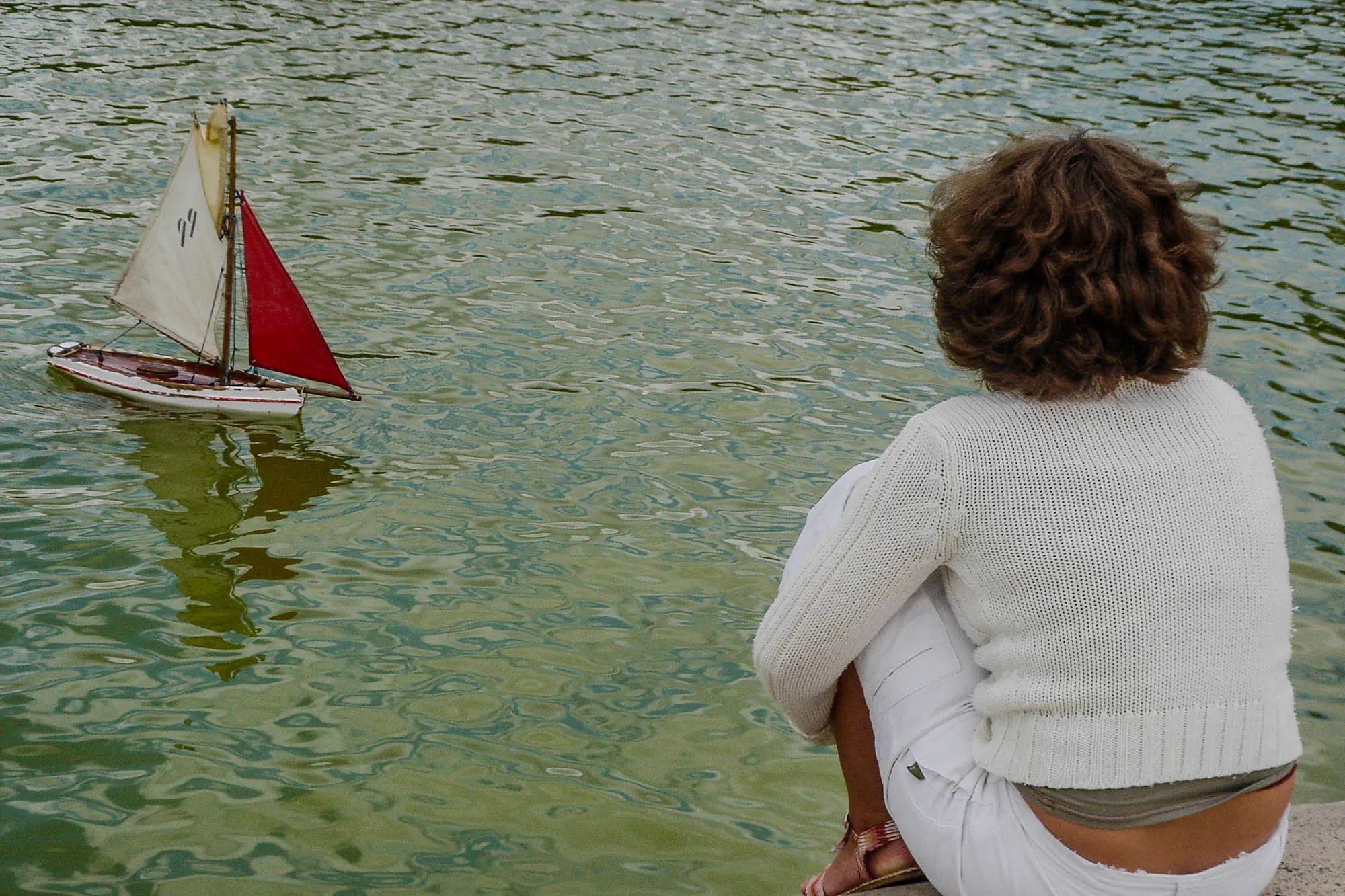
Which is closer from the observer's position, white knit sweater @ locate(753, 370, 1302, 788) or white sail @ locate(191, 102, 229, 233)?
white knit sweater @ locate(753, 370, 1302, 788)

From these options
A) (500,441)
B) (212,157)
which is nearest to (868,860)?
(500,441)

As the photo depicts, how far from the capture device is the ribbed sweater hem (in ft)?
7.41

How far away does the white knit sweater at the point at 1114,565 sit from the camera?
7.41ft

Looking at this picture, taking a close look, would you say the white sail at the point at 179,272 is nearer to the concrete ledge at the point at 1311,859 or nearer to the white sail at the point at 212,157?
the white sail at the point at 212,157

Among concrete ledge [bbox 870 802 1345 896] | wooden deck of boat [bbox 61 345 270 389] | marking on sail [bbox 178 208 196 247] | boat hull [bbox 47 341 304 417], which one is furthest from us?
marking on sail [bbox 178 208 196 247]

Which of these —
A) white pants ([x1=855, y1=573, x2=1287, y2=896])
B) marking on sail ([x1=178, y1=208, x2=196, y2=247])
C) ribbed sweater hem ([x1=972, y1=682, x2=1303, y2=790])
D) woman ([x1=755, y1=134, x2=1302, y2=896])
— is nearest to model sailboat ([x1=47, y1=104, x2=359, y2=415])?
marking on sail ([x1=178, y1=208, x2=196, y2=247])

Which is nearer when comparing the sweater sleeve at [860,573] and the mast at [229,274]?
the sweater sleeve at [860,573]

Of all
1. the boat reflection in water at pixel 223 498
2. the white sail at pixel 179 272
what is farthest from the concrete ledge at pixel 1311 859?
the white sail at pixel 179 272

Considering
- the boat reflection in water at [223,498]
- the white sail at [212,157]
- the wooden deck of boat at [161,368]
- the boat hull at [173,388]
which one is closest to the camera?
the boat reflection in water at [223,498]

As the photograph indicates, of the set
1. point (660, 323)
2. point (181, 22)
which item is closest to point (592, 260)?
point (660, 323)

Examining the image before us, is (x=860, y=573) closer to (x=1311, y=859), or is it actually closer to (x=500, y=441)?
(x=1311, y=859)

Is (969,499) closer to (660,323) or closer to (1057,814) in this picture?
(1057,814)

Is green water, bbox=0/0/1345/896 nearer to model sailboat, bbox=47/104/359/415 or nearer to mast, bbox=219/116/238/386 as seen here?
model sailboat, bbox=47/104/359/415

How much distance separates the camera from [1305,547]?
6055 millimetres
